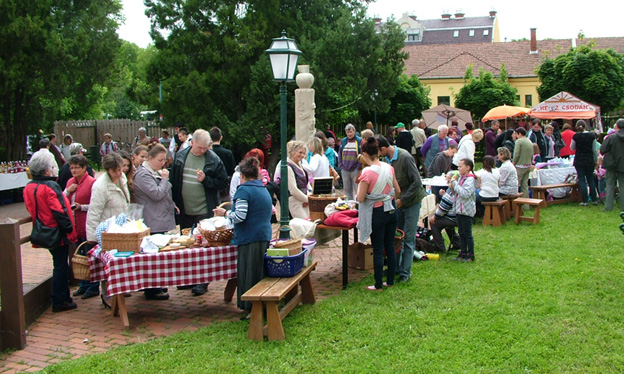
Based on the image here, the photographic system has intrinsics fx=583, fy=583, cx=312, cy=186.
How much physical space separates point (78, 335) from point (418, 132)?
540 inches

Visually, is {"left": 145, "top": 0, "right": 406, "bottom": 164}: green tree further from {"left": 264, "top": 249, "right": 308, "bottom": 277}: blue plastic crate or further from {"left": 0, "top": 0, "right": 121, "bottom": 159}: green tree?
{"left": 264, "top": 249, "right": 308, "bottom": 277}: blue plastic crate

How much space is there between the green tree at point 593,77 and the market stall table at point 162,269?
80.0 feet

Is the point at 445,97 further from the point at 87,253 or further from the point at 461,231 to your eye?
the point at 87,253

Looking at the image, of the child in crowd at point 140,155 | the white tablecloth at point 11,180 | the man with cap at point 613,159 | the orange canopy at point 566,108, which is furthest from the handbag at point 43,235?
the orange canopy at point 566,108

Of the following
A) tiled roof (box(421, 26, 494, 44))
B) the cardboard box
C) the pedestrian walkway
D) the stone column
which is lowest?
the pedestrian walkway

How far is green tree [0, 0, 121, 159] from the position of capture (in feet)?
48.2

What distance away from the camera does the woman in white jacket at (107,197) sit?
21.1 ft

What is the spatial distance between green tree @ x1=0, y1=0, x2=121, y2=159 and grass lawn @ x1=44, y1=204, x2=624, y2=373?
1190 cm

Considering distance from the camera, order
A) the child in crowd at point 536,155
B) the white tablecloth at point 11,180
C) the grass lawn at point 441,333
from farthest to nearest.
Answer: the white tablecloth at point 11,180, the child in crowd at point 536,155, the grass lawn at point 441,333

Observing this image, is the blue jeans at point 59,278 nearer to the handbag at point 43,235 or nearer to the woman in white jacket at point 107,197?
Answer: the handbag at point 43,235

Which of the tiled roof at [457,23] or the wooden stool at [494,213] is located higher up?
the tiled roof at [457,23]

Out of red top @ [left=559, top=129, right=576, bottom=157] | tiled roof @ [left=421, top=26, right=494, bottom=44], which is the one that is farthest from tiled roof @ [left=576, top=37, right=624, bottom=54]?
red top @ [left=559, top=129, right=576, bottom=157]

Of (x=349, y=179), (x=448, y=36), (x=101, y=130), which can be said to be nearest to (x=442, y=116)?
(x=349, y=179)

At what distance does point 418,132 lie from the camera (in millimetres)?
17891
